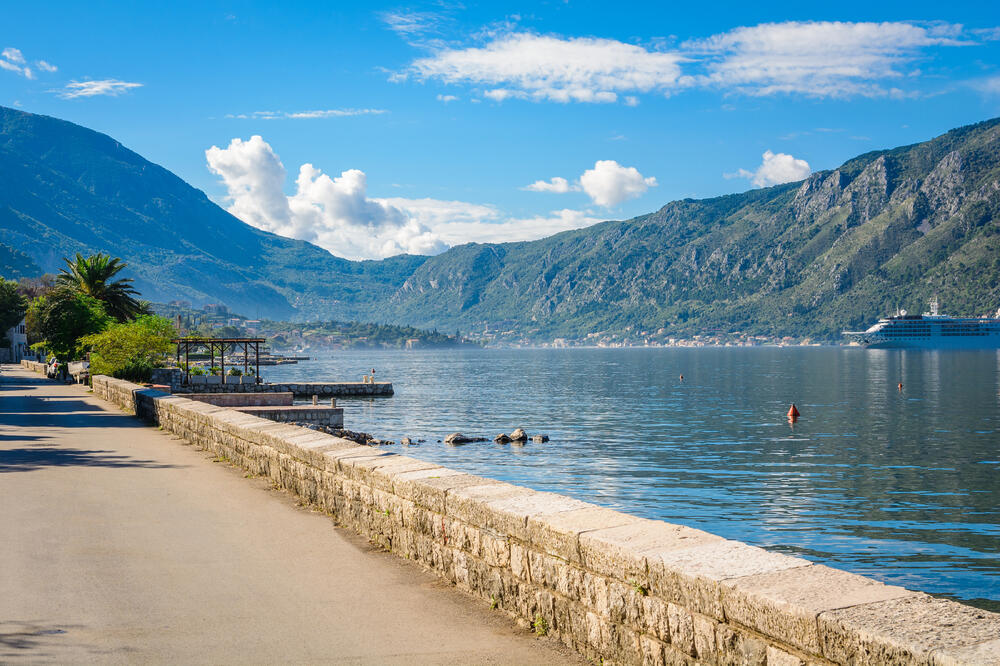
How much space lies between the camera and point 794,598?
4113 mm

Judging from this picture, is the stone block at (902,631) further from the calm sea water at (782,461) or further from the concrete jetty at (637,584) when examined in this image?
the calm sea water at (782,461)

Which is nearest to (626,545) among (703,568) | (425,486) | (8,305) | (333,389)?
(703,568)

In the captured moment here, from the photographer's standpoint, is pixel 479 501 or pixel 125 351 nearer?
pixel 479 501

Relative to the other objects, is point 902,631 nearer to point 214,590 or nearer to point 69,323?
point 214,590

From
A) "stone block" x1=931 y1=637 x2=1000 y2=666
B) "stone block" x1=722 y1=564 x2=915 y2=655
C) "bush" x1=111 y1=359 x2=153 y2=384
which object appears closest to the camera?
"stone block" x1=931 y1=637 x2=1000 y2=666

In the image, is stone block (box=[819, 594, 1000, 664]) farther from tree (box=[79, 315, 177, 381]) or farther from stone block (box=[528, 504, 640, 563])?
tree (box=[79, 315, 177, 381])

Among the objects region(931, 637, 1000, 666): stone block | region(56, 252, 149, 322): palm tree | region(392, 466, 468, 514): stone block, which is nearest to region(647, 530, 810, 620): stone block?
region(931, 637, 1000, 666): stone block

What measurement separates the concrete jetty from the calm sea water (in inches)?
468

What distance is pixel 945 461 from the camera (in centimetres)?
A: 3547

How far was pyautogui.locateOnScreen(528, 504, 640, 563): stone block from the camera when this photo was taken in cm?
568

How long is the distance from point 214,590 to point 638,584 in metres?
3.82

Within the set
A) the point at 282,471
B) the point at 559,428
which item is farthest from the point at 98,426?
the point at 559,428

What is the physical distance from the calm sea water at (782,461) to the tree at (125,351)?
13.1 meters

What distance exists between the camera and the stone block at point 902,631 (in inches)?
139
